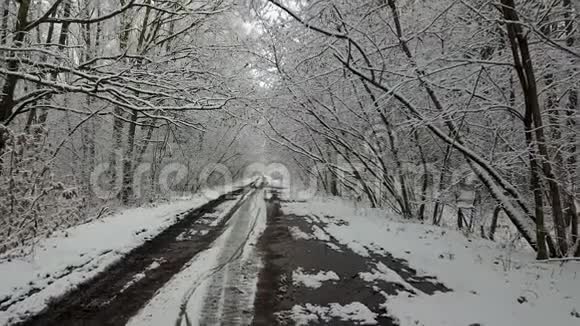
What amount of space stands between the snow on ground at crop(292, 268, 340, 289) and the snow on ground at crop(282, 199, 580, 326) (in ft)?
2.66

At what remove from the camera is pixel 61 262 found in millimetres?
6660

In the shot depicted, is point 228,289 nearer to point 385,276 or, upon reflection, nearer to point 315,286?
point 315,286

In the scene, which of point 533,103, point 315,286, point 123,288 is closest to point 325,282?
point 315,286

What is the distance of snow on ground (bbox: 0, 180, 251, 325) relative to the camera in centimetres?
497

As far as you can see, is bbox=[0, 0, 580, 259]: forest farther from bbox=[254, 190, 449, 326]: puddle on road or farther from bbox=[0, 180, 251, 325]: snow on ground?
bbox=[254, 190, 449, 326]: puddle on road

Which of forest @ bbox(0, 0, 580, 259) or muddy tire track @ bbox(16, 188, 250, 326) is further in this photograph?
forest @ bbox(0, 0, 580, 259)

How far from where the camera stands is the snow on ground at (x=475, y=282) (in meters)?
4.71

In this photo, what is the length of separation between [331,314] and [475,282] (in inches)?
109

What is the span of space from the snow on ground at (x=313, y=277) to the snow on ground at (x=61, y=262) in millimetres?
3237

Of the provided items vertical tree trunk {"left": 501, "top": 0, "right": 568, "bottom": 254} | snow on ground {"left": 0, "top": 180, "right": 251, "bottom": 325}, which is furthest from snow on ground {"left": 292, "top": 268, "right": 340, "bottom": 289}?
vertical tree trunk {"left": 501, "top": 0, "right": 568, "bottom": 254}

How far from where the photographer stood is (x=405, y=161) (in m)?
A: 13.0

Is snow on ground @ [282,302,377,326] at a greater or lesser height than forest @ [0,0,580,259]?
lesser

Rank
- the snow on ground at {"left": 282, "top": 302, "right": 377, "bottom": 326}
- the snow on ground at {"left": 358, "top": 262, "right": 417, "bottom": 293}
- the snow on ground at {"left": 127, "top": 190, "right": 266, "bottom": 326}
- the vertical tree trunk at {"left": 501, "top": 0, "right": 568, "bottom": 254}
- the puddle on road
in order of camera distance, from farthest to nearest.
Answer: the vertical tree trunk at {"left": 501, "top": 0, "right": 568, "bottom": 254}, the snow on ground at {"left": 358, "top": 262, "right": 417, "bottom": 293}, the puddle on road, the snow on ground at {"left": 282, "top": 302, "right": 377, "bottom": 326}, the snow on ground at {"left": 127, "top": 190, "right": 266, "bottom": 326}

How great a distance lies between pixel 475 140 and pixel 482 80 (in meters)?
2.21
